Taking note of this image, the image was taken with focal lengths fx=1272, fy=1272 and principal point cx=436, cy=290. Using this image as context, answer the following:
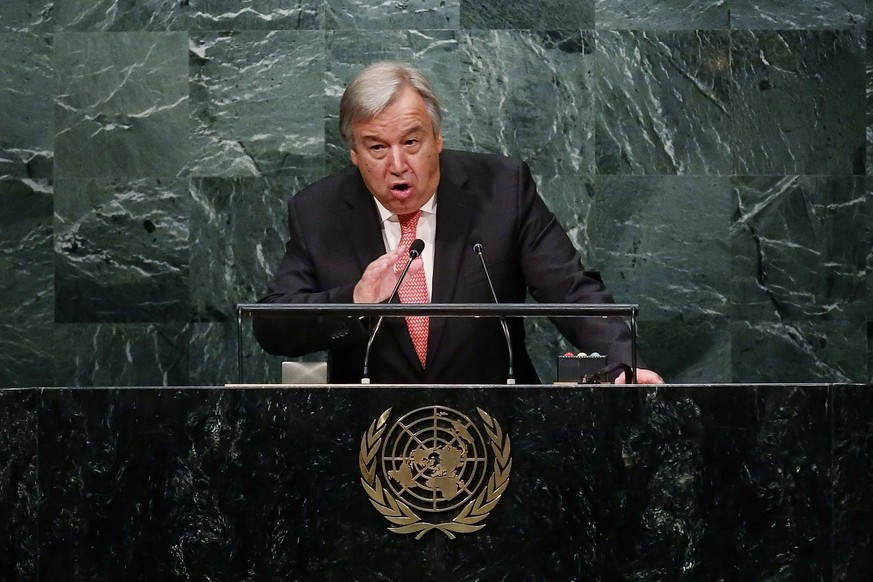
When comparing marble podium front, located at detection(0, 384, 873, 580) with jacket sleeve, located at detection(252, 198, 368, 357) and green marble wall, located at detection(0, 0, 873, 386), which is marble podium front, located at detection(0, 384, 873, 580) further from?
green marble wall, located at detection(0, 0, 873, 386)

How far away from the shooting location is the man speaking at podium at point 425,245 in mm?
3572

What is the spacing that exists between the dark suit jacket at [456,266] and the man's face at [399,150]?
0.36ft

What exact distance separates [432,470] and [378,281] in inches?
29.6

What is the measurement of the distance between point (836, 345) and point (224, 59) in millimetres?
2628

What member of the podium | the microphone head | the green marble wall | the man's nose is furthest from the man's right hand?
the green marble wall

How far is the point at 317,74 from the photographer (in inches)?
195

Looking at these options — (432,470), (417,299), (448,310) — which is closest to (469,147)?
(417,299)

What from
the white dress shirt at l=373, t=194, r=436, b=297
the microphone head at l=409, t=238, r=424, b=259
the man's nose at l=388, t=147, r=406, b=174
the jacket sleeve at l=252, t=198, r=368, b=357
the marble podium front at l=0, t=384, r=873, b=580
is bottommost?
the marble podium front at l=0, t=384, r=873, b=580

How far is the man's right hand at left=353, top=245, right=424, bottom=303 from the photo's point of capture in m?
2.94

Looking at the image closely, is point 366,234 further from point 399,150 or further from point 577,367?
point 577,367

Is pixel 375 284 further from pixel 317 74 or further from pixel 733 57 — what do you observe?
pixel 733 57

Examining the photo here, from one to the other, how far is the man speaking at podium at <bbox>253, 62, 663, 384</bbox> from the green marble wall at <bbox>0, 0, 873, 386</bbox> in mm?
1217

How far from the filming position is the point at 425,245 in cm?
365

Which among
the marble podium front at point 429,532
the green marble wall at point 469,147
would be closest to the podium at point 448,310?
the marble podium front at point 429,532
